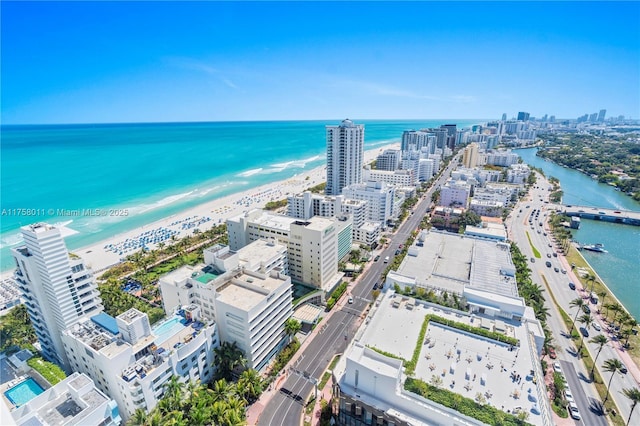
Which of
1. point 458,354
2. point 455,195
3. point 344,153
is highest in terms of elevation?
point 344,153

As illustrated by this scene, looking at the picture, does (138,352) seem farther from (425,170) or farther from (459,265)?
(425,170)

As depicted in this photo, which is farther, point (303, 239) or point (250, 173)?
point (250, 173)

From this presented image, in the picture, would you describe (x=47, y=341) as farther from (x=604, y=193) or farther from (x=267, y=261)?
(x=604, y=193)

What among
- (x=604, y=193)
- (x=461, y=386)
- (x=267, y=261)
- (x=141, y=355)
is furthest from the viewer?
(x=604, y=193)

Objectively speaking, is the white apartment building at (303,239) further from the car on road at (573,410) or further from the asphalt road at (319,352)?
→ the car on road at (573,410)

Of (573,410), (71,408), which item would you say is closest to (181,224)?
(71,408)

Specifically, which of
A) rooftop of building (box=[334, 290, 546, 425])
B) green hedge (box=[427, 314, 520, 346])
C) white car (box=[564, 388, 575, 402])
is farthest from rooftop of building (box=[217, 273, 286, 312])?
white car (box=[564, 388, 575, 402])

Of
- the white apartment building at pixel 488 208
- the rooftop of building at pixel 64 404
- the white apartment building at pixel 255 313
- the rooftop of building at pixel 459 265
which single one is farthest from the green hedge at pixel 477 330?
the white apartment building at pixel 488 208

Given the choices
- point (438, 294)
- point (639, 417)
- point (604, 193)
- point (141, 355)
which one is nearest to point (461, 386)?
point (438, 294)
